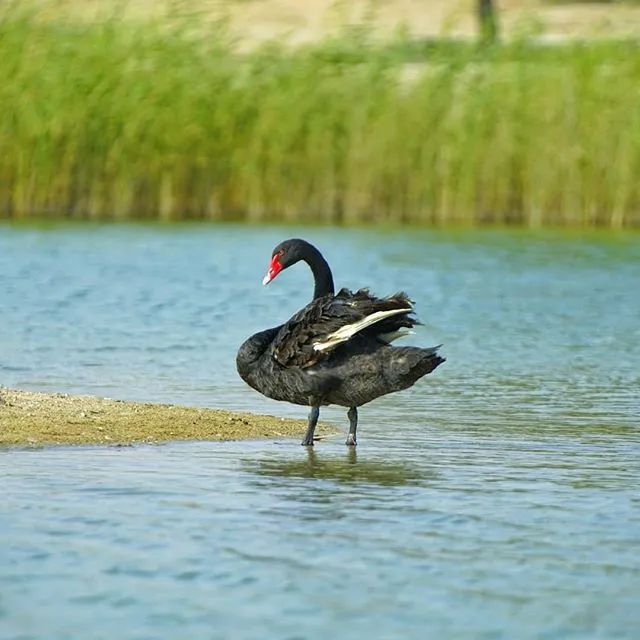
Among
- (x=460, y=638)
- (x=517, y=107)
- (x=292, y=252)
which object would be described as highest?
(x=517, y=107)

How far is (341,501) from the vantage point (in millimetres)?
7582

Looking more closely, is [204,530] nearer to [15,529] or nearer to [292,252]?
[15,529]

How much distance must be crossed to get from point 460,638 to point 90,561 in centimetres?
155

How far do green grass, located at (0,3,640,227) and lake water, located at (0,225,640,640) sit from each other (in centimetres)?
997

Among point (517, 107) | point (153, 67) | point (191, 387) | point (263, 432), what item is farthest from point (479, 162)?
point (263, 432)

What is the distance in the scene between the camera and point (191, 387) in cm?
1166

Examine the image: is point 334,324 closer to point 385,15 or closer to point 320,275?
point 320,275

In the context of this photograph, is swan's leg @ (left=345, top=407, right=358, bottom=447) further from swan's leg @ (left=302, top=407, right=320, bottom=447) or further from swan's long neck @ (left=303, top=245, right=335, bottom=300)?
swan's long neck @ (left=303, top=245, right=335, bottom=300)

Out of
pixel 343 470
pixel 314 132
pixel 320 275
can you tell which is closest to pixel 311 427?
pixel 343 470

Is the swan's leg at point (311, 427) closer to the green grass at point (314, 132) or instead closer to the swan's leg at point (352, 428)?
the swan's leg at point (352, 428)

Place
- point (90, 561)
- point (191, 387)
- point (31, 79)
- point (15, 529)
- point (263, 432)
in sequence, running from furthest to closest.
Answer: point (31, 79) → point (191, 387) → point (263, 432) → point (15, 529) → point (90, 561)

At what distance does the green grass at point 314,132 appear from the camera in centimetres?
2591

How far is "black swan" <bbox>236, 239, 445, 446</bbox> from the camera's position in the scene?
28.9 ft

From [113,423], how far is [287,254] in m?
1.43
